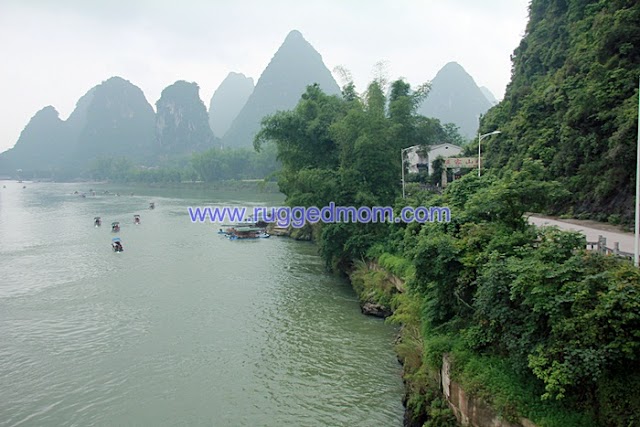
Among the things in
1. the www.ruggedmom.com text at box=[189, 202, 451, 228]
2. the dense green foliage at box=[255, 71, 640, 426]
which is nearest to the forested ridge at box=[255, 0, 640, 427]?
the dense green foliage at box=[255, 71, 640, 426]

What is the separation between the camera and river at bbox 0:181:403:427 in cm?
1130

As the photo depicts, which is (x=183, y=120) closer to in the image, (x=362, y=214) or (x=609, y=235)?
(x=362, y=214)

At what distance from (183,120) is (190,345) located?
522ft

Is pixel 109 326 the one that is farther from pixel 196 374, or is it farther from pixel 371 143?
pixel 371 143

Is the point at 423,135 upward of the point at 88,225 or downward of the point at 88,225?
upward

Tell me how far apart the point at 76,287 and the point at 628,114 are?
78.4 ft

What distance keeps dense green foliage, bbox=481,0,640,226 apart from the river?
33.9 feet

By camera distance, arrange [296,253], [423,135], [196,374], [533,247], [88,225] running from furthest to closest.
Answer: [88,225] < [296,253] < [423,135] < [196,374] < [533,247]

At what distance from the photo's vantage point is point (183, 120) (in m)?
164

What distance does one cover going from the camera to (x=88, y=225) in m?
43.7

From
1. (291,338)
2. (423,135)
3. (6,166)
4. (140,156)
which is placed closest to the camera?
(291,338)

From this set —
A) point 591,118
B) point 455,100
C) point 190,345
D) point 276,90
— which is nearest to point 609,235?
point 591,118

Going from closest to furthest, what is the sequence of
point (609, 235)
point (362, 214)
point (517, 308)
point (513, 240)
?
point (517, 308) → point (513, 240) → point (609, 235) → point (362, 214)

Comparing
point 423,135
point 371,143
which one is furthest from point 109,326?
point 423,135
